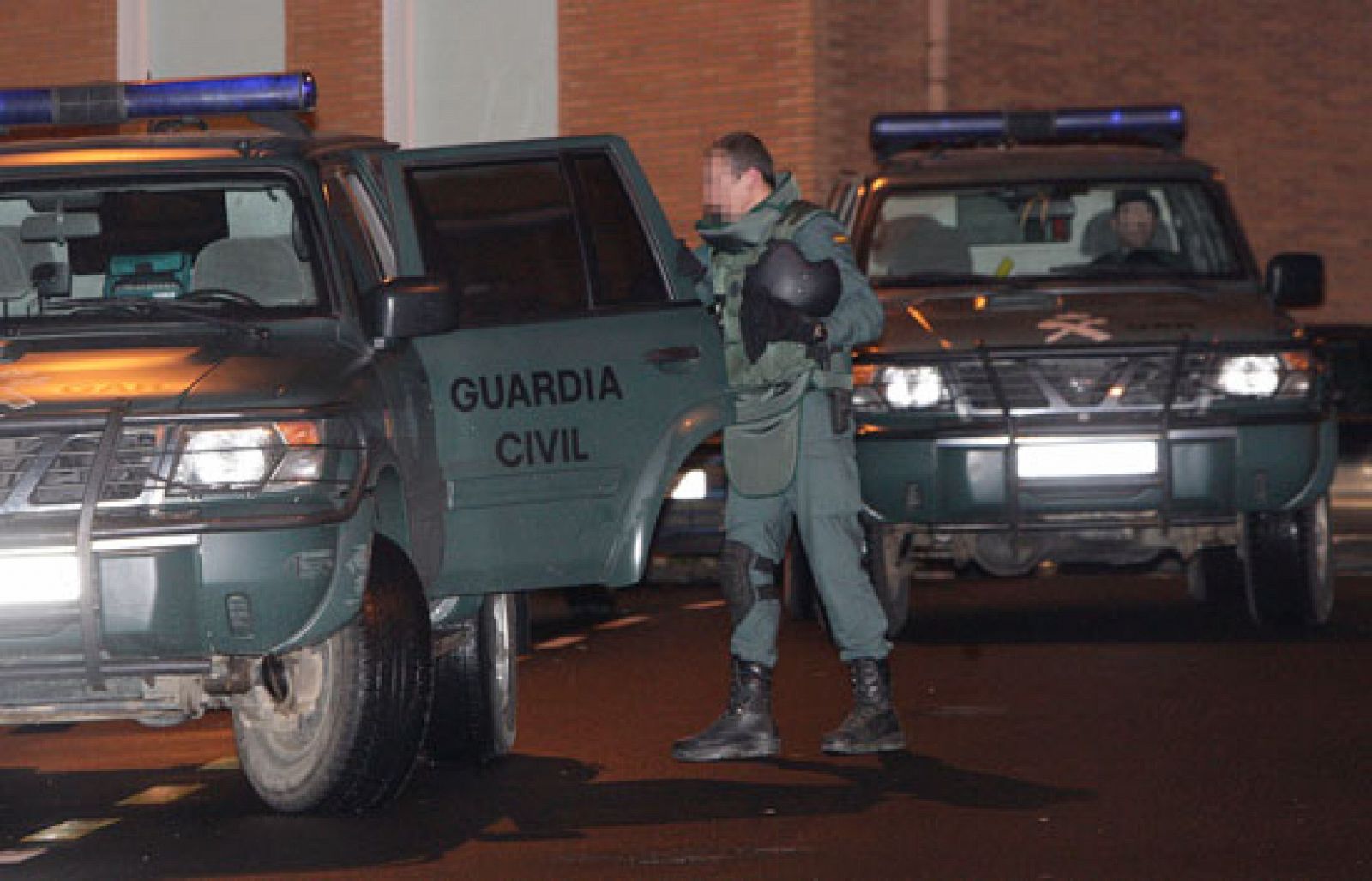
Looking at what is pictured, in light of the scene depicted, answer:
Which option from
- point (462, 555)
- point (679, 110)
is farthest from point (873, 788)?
point (679, 110)

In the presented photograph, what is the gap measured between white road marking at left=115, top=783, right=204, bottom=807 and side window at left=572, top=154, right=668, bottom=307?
2.04 metres

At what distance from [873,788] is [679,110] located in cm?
1435

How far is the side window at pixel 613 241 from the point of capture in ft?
35.0

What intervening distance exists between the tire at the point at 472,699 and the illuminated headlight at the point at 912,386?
3.22 metres

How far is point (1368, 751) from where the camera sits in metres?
Result: 10.3

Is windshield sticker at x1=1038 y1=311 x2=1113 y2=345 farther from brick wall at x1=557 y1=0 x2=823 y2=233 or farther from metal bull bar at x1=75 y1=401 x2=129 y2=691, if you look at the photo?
brick wall at x1=557 y1=0 x2=823 y2=233

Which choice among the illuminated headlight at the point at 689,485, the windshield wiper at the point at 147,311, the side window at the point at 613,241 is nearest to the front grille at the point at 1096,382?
the illuminated headlight at the point at 689,485

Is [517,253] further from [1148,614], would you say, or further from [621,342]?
[1148,614]

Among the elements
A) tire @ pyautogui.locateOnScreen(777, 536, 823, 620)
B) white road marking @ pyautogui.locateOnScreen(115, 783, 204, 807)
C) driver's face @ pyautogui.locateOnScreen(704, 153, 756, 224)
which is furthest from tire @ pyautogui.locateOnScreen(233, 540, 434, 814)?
tire @ pyautogui.locateOnScreen(777, 536, 823, 620)

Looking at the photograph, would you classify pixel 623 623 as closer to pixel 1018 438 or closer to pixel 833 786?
pixel 1018 438

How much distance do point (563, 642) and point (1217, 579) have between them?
10.7 feet

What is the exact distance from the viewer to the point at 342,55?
25.9 metres

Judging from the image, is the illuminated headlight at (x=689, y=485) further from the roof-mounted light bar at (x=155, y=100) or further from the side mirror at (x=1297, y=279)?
the side mirror at (x=1297, y=279)

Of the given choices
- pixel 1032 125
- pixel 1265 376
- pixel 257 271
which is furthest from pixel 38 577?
pixel 1032 125
